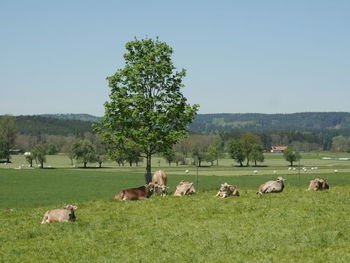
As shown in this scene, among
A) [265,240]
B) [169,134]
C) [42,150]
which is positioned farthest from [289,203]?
[42,150]

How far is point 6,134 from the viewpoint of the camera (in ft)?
595

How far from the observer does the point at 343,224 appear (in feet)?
61.4

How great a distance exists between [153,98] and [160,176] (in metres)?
7.29

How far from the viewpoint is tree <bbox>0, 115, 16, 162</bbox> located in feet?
591

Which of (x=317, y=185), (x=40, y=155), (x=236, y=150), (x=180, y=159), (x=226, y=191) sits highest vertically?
(x=236, y=150)

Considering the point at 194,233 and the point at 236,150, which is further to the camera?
the point at 236,150

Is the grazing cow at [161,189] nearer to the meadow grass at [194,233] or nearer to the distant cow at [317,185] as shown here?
the meadow grass at [194,233]

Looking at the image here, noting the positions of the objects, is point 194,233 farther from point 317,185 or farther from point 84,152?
point 84,152

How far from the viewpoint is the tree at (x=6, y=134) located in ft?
591

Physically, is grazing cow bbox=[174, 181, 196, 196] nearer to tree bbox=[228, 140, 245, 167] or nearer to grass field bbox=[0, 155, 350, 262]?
grass field bbox=[0, 155, 350, 262]

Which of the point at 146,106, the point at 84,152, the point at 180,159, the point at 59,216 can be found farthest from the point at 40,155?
the point at 59,216

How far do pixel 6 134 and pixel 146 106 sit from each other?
154322 millimetres

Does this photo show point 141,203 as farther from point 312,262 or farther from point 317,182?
point 312,262

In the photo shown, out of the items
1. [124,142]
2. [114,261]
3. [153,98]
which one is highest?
[153,98]
